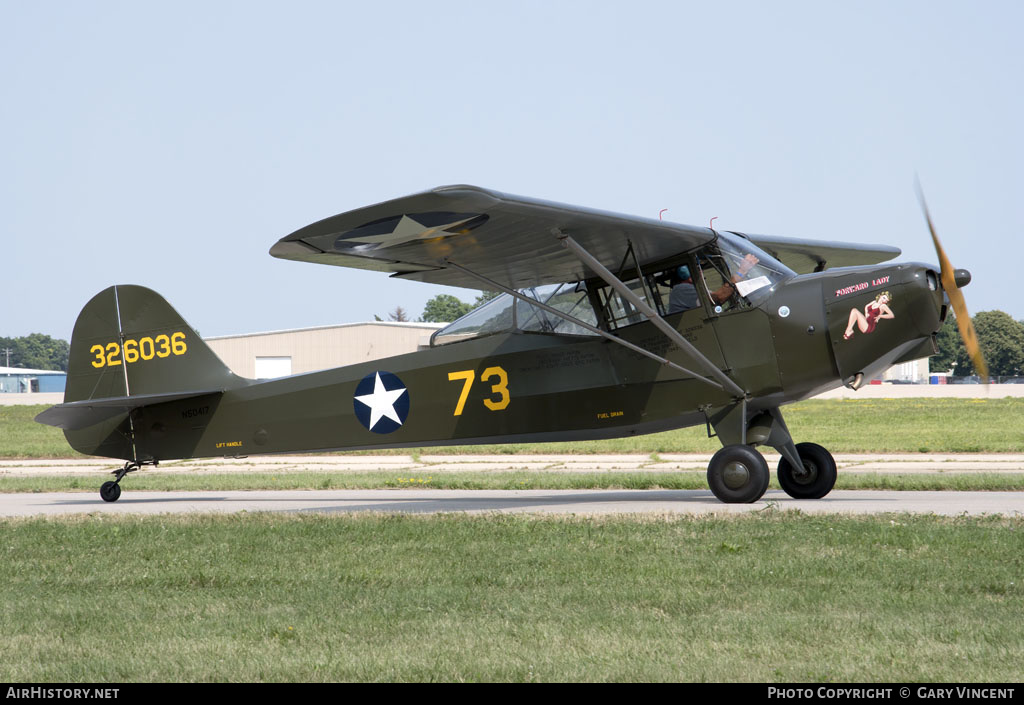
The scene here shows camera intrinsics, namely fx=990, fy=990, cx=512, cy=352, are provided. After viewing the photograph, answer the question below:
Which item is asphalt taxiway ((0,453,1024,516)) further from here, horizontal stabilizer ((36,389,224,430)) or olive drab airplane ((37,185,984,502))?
horizontal stabilizer ((36,389,224,430))

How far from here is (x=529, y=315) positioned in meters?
12.0

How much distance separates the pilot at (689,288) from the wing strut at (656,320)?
0.37 metres

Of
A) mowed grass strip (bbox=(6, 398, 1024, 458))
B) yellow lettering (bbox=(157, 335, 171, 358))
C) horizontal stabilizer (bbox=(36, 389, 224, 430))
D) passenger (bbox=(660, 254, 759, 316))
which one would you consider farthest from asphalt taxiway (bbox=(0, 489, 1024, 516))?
mowed grass strip (bbox=(6, 398, 1024, 458))

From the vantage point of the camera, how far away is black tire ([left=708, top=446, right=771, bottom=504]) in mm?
10492

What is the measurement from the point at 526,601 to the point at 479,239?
17.5ft

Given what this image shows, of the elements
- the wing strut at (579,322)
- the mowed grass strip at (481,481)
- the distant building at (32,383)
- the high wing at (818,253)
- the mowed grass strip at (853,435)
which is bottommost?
the mowed grass strip at (853,435)

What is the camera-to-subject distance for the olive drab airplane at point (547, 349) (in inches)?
399

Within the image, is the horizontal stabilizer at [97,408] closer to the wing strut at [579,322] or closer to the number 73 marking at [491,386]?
the number 73 marking at [491,386]

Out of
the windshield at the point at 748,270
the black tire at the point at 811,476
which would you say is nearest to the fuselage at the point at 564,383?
the windshield at the point at 748,270

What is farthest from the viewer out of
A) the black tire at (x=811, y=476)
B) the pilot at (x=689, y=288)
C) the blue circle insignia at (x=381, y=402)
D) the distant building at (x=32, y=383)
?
the distant building at (x=32, y=383)

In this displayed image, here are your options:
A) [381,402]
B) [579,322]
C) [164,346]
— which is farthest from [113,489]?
[579,322]

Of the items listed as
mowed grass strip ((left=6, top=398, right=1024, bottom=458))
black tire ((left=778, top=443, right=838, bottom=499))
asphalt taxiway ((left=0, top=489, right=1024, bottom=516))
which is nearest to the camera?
asphalt taxiway ((left=0, top=489, right=1024, bottom=516))

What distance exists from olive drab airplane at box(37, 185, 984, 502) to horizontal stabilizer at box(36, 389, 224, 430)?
0.11ft

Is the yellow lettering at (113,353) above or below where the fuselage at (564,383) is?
above
